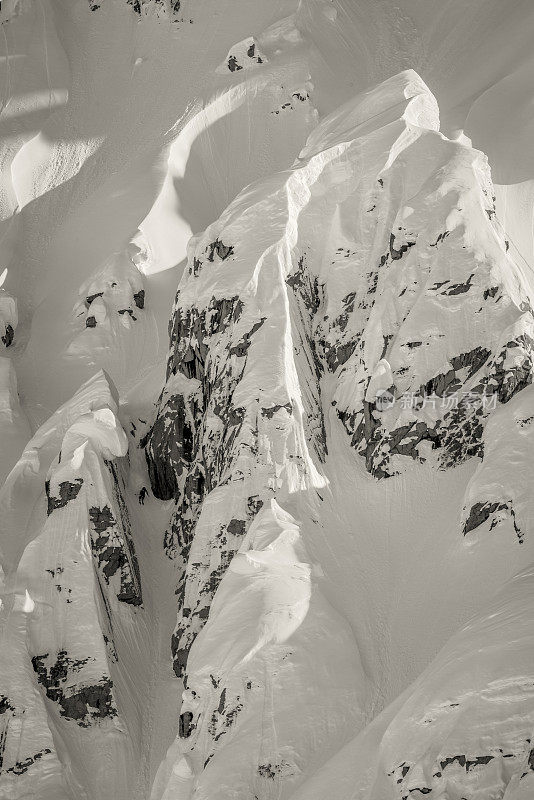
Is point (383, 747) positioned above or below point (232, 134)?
below

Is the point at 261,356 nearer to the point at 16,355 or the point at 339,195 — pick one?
the point at 339,195

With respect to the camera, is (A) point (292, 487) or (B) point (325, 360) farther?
(B) point (325, 360)

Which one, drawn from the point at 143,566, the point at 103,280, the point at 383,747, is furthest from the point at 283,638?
the point at 103,280

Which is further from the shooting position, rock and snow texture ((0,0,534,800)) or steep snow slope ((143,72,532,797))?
steep snow slope ((143,72,532,797))

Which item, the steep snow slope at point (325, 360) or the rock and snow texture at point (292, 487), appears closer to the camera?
the rock and snow texture at point (292, 487)

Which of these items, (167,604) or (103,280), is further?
(103,280)

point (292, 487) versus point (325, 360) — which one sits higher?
point (325, 360)

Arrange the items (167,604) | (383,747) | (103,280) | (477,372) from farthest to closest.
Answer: (103,280)
(167,604)
(477,372)
(383,747)

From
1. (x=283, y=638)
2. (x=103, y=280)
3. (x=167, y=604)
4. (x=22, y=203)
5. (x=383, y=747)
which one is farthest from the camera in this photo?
(x=22, y=203)
